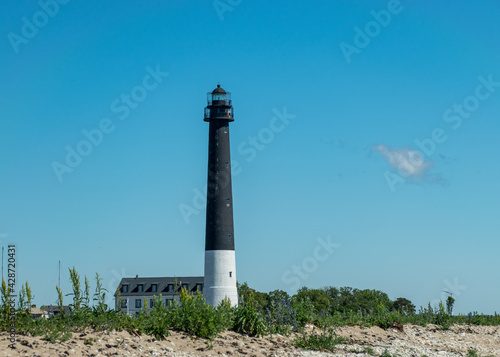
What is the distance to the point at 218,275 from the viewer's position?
153 ft

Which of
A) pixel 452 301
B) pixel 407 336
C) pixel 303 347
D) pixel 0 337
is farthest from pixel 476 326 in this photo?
pixel 0 337

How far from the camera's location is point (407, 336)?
1105 inches

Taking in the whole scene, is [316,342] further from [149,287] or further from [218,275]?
[149,287]

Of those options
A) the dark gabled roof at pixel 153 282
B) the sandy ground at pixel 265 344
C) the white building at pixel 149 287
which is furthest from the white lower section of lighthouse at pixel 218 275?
the dark gabled roof at pixel 153 282

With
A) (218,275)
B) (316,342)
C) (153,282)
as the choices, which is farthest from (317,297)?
(316,342)

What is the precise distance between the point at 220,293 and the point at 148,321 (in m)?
26.5

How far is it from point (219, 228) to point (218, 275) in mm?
3345

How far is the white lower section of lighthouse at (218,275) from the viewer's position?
46531 millimetres

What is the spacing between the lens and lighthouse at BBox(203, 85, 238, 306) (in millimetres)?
46594

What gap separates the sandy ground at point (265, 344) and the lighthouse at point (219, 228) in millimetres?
18382

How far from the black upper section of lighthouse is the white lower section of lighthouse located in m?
0.52

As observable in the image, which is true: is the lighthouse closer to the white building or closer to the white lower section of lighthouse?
the white lower section of lighthouse

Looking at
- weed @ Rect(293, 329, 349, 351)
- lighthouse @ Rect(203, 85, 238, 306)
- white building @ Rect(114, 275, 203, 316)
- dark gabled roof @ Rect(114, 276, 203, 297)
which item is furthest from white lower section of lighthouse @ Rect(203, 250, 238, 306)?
dark gabled roof @ Rect(114, 276, 203, 297)

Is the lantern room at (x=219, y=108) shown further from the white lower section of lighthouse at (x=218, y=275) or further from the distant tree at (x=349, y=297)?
the distant tree at (x=349, y=297)
